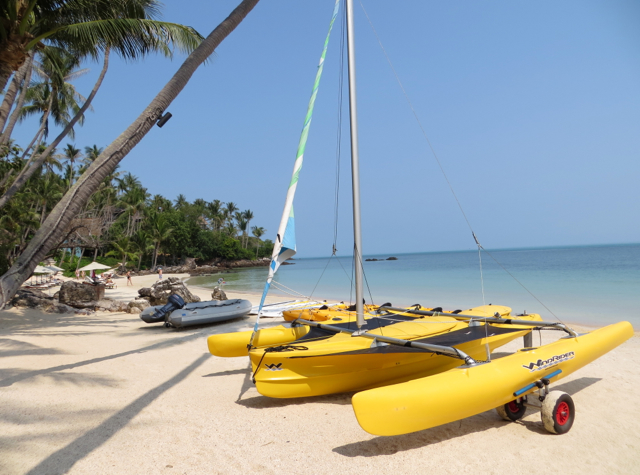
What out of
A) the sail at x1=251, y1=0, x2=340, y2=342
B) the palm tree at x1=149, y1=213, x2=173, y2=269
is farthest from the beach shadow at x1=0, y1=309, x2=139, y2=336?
the palm tree at x1=149, y1=213, x2=173, y2=269

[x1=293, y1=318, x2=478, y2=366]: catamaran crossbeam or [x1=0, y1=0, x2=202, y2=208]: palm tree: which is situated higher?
[x1=0, y1=0, x2=202, y2=208]: palm tree

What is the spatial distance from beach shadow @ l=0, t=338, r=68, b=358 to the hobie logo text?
6437mm

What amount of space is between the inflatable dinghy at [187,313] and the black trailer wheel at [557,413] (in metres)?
7.20

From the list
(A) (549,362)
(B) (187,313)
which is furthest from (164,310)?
(A) (549,362)

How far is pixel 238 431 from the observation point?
3.39m

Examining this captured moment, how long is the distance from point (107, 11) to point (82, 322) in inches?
287

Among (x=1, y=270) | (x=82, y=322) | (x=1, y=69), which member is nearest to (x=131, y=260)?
(x=1, y=270)

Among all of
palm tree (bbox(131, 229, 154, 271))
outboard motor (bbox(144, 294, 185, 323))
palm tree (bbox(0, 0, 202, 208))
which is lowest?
outboard motor (bbox(144, 294, 185, 323))

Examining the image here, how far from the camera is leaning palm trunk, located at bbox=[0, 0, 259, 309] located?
449cm

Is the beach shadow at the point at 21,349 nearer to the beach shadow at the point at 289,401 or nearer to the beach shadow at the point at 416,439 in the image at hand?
the beach shadow at the point at 289,401

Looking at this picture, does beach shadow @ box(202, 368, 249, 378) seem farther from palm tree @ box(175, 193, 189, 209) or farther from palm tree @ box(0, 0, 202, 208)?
palm tree @ box(175, 193, 189, 209)

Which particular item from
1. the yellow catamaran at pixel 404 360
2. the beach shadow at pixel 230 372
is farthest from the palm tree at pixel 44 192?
the yellow catamaran at pixel 404 360

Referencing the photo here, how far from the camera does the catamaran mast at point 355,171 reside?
193 inches

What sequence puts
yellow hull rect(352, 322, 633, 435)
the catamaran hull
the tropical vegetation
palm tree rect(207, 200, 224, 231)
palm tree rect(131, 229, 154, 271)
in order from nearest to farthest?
yellow hull rect(352, 322, 633, 435) < the catamaran hull < the tropical vegetation < palm tree rect(131, 229, 154, 271) < palm tree rect(207, 200, 224, 231)
